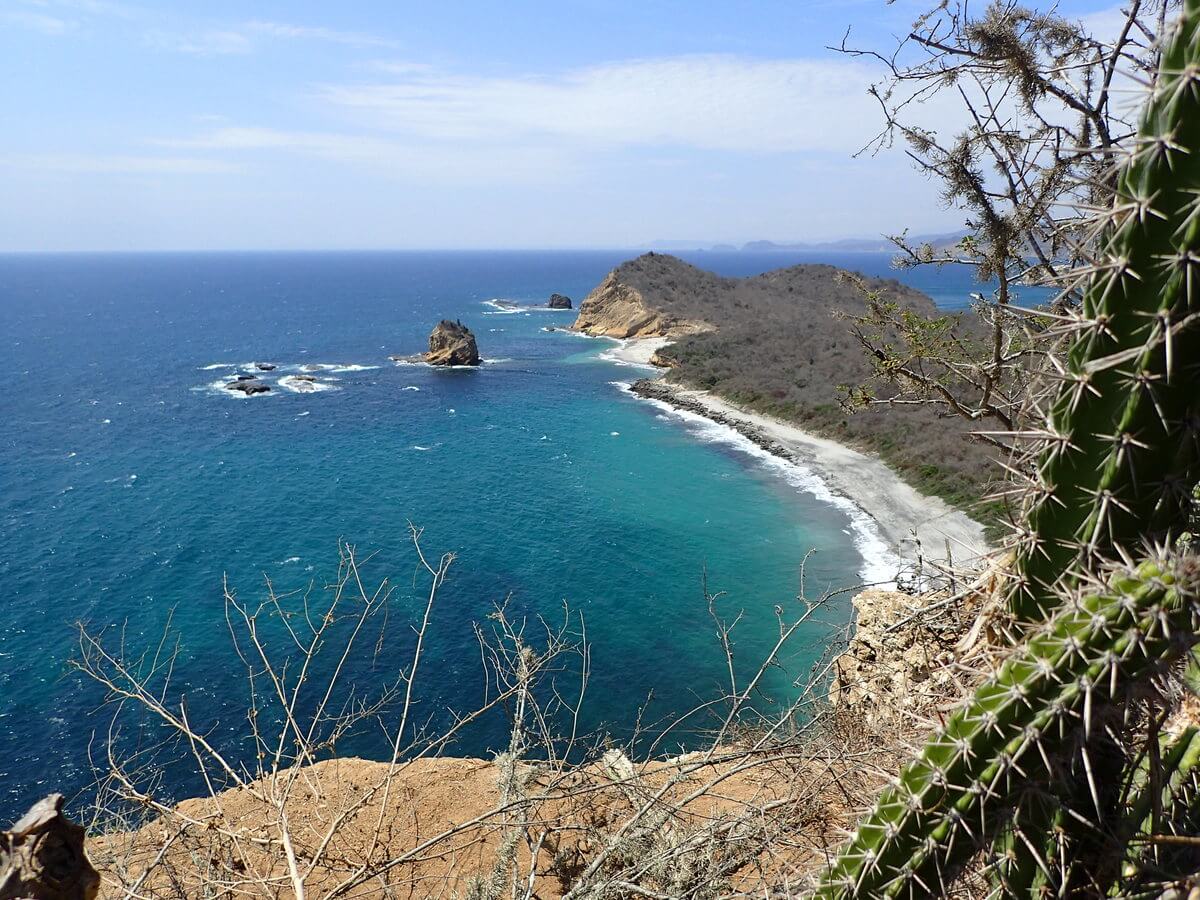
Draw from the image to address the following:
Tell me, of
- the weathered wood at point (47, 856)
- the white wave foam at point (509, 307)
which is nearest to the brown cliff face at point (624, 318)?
the white wave foam at point (509, 307)

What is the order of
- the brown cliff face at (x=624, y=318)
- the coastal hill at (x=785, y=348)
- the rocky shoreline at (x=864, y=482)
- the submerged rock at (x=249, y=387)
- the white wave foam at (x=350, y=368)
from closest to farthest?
the rocky shoreline at (x=864, y=482)
the coastal hill at (x=785, y=348)
the submerged rock at (x=249, y=387)
the white wave foam at (x=350, y=368)
the brown cliff face at (x=624, y=318)

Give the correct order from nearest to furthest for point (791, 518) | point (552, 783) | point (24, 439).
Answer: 1. point (552, 783)
2. point (791, 518)
3. point (24, 439)

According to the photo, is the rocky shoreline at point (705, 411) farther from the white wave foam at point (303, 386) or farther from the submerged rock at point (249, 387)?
the submerged rock at point (249, 387)

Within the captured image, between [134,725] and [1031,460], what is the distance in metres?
23.3

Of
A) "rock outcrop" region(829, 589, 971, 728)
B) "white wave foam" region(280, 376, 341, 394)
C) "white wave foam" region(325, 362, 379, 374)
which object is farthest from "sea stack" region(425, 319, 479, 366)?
"rock outcrop" region(829, 589, 971, 728)

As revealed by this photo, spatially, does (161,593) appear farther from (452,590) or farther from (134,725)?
(452,590)

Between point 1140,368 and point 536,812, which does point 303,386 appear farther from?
point 1140,368

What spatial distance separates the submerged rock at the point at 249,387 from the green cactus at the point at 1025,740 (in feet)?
198

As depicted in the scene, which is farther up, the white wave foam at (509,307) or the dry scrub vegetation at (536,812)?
the white wave foam at (509,307)

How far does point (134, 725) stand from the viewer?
20047 millimetres

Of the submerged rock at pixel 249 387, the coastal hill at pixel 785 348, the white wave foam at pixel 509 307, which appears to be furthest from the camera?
the white wave foam at pixel 509 307

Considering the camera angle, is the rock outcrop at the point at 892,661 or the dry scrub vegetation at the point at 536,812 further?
the dry scrub vegetation at the point at 536,812

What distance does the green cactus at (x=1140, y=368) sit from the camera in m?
2.25

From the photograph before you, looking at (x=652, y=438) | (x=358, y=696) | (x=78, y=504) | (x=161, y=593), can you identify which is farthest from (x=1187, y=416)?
(x=652, y=438)
